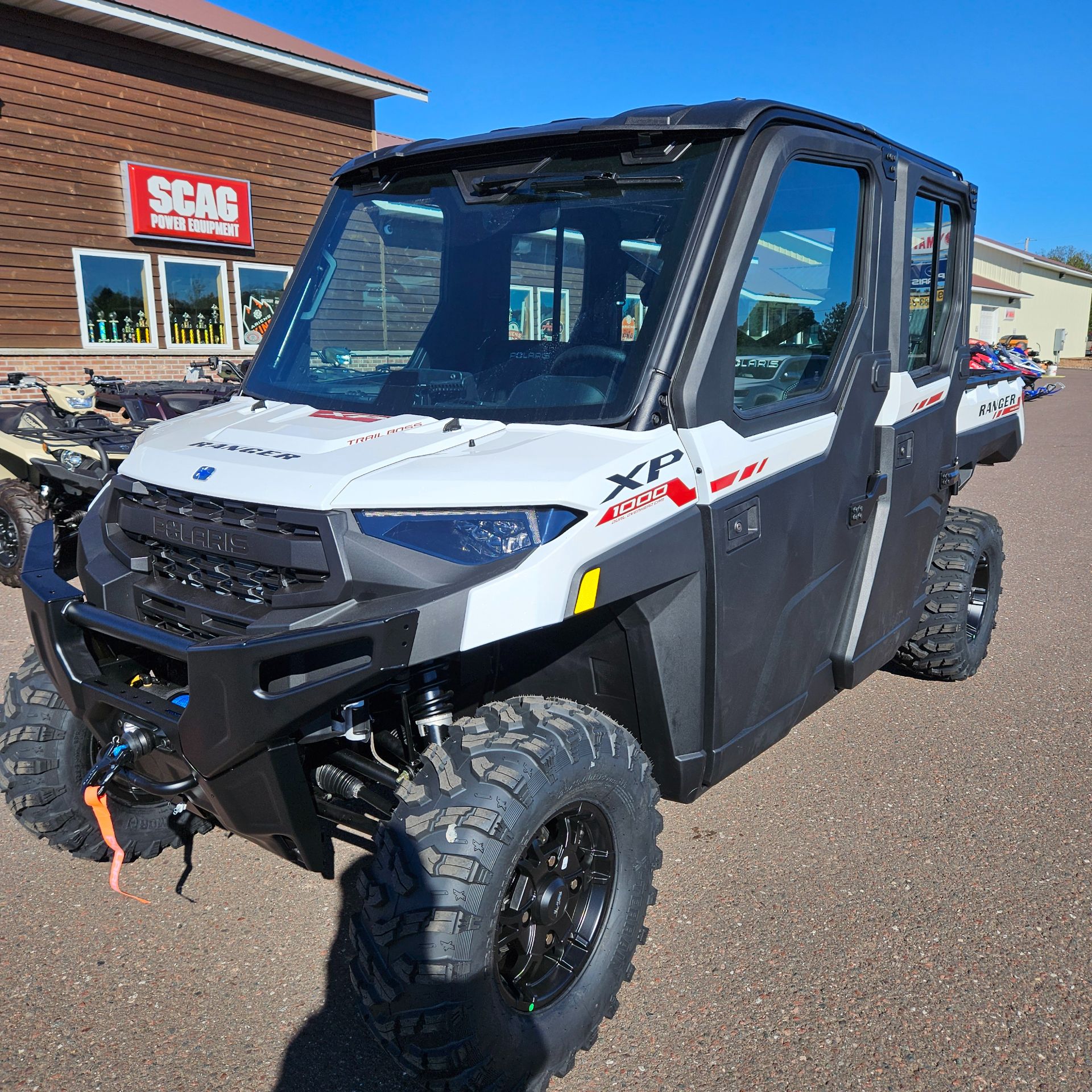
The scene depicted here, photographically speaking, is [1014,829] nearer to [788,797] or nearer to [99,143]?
[788,797]

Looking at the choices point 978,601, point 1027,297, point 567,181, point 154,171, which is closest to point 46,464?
point 567,181

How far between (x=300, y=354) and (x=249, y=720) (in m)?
1.60

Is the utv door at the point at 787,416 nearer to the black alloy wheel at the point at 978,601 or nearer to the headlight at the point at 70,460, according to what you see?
the black alloy wheel at the point at 978,601

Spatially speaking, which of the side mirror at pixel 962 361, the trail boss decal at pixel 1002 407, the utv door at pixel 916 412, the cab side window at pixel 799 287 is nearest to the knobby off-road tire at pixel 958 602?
the utv door at pixel 916 412

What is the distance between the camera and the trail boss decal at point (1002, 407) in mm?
4828

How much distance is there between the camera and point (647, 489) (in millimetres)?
2490

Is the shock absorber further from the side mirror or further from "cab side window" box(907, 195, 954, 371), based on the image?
the side mirror

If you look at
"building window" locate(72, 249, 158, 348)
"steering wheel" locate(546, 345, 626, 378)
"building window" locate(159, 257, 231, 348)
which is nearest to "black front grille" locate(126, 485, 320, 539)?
"steering wheel" locate(546, 345, 626, 378)

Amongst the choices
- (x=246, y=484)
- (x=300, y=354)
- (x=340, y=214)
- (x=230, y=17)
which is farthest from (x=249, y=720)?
(x=230, y=17)

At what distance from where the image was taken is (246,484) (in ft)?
8.00

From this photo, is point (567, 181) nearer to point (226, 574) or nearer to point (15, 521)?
point (226, 574)

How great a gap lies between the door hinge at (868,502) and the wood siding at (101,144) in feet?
40.6

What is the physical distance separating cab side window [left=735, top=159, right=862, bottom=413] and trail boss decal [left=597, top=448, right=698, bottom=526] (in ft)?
1.21

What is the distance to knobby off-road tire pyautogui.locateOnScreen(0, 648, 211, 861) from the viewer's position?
3135 mm
